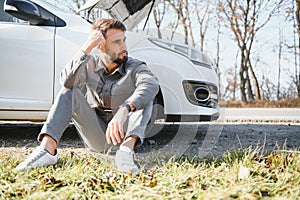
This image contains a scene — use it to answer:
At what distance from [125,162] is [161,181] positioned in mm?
298

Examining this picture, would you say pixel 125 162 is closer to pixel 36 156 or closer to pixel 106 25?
pixel 36 156

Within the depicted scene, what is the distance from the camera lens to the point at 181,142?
3.05 m

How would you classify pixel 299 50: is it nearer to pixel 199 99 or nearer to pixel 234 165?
pixel 199 99

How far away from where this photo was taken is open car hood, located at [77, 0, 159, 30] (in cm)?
354

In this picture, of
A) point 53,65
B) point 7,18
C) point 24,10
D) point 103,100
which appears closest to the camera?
point 103,100

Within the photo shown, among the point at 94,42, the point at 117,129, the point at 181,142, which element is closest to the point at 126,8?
the point at 181,142

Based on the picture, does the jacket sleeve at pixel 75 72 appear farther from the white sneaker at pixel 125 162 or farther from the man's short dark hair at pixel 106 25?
the white sneaker at pixel 125 162

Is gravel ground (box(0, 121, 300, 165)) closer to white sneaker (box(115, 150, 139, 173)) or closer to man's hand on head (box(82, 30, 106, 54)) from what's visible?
white sneaker (box(115, 150, 139, 173))

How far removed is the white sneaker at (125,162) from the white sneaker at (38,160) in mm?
354

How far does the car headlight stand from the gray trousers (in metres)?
0.86

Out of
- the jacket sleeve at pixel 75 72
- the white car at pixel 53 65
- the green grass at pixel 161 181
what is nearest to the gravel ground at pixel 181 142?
the white car at pixel 53 65

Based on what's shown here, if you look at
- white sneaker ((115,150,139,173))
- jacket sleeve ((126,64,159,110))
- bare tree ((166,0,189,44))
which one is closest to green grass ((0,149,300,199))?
white sneaker ((115,150,139,173))

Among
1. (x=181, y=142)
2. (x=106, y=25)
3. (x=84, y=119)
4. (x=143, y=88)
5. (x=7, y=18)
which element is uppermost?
(x=7, y=18)

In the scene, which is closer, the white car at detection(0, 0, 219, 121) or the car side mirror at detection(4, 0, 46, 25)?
the car side mirror at detection(4, 0, 46, 25)
